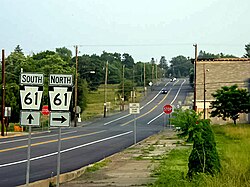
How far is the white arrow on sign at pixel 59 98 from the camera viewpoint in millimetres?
11984

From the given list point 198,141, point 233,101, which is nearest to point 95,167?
point 198,141

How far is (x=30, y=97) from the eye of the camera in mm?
11820

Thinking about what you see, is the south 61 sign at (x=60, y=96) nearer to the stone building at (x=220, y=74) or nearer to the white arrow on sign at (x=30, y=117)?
the white arrow on sign at (x=30, y=117)

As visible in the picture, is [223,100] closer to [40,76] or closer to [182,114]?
[182,114]

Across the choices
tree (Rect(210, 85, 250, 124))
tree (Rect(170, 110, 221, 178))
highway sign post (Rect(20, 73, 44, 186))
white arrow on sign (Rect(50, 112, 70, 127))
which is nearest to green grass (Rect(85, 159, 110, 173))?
tree (Rect(170, 110, 221, 178))

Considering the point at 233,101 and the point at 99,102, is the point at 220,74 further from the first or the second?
the point at 99,102

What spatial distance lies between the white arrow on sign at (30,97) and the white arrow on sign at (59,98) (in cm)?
32

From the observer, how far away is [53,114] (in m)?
12.0

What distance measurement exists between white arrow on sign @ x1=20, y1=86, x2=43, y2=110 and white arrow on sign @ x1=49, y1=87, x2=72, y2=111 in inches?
12.4

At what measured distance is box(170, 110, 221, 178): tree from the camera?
1445cm

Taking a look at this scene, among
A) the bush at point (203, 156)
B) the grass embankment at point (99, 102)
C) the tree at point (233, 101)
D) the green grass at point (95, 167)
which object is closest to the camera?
the bush at point (203, 156)

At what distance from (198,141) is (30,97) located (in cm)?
505

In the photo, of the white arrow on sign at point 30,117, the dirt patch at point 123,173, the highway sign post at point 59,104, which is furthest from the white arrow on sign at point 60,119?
the dirt patch at point 123,173

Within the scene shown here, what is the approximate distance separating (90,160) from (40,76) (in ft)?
46.4
